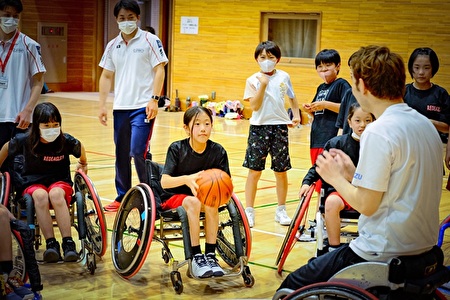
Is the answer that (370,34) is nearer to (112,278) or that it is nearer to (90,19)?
(90,19)

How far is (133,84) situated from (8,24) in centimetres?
106

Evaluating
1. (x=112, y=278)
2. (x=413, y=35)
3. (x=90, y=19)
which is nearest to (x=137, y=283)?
(x=112, y=278)

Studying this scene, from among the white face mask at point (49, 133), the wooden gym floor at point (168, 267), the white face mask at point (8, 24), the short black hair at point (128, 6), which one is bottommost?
the wooden gym floor at point (168, 267)

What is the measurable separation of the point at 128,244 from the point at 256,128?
1560 mm

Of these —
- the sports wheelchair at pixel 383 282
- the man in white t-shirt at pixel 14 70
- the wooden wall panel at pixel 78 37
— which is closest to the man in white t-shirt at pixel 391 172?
the sports wheelchair at pixel 383 282

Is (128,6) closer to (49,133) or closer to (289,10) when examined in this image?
(49,133)

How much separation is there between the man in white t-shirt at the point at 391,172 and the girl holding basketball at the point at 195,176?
4.89 ft

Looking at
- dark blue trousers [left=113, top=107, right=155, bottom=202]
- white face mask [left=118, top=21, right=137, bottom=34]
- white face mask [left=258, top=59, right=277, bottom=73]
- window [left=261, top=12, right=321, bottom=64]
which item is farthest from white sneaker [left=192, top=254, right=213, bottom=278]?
window [left=261, top=12, right=321, bottom=64]

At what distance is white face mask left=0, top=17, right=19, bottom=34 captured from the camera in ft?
16.2

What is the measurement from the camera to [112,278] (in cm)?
417

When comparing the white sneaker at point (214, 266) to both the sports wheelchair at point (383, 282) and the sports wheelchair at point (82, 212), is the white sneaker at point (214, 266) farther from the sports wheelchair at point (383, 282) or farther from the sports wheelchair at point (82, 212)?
the sports wheelchair at point (383, 282)

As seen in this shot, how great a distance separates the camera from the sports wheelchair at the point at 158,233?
12.9 feet

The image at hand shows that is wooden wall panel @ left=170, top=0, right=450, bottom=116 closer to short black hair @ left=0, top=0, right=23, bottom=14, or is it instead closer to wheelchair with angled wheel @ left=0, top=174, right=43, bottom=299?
short black hair @ left=0, top=0, right=23, bottom=14

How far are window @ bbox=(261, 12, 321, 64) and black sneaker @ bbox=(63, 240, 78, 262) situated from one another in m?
8.55
